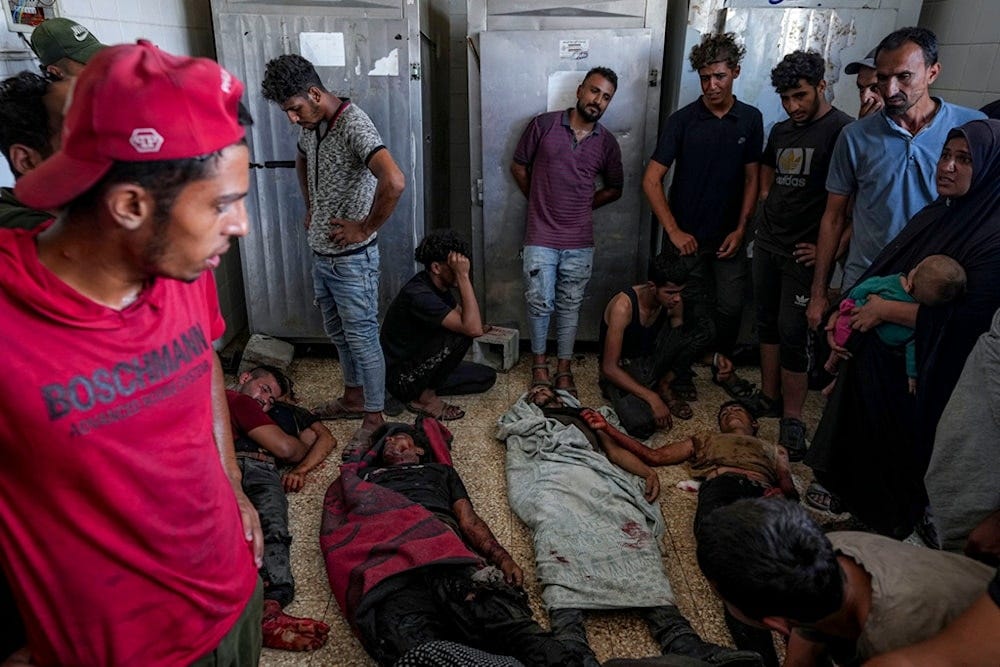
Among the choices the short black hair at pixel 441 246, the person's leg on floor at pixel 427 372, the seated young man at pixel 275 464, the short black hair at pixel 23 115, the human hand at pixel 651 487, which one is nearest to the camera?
the short black hair at pixel 23 115

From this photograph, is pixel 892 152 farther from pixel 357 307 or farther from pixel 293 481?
pixel 293 481

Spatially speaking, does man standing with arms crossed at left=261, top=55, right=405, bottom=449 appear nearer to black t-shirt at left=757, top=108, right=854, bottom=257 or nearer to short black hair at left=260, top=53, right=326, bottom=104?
short black hair at left=260, top=53, right=326, bottom=104

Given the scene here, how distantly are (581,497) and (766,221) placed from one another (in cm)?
155

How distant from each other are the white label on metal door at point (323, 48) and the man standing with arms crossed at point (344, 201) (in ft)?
2.01

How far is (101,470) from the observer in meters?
0.81

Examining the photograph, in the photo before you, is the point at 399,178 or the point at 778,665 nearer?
the point at 778,665

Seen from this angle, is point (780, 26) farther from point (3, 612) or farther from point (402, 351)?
point (3, 612)

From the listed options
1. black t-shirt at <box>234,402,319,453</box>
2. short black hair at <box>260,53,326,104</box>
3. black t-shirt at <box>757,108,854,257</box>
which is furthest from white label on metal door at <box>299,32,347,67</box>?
black t-shirt at <box>757,108,854,257</box>

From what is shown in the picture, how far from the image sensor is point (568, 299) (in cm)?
338

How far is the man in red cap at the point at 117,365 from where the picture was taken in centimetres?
74

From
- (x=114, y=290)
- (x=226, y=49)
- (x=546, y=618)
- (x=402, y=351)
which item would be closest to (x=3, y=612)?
(x=114, y=290)

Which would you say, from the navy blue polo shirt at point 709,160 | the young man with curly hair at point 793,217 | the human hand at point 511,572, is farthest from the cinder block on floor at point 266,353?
the young man with curly hair at point 793,217

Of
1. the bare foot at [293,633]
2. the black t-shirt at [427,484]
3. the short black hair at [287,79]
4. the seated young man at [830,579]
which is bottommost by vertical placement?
the bare foot at [293,633]

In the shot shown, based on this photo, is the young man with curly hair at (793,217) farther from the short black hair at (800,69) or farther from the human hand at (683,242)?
the human hand at (683,242)
